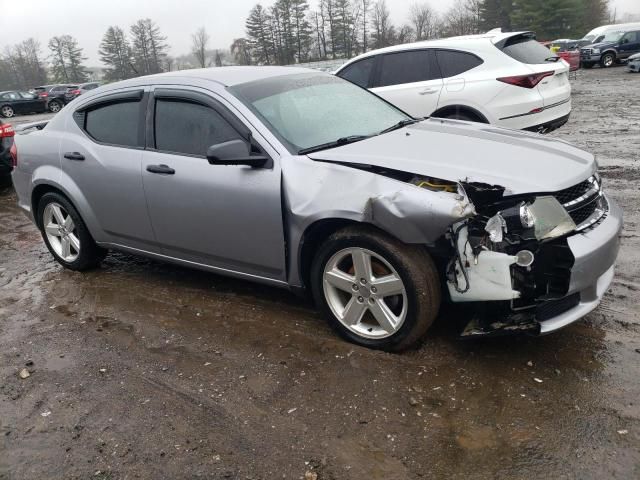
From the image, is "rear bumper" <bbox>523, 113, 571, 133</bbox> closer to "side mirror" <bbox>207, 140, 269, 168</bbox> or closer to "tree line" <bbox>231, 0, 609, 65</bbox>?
"side mirror" <bbox>207, 140, 269, 168</bbox>

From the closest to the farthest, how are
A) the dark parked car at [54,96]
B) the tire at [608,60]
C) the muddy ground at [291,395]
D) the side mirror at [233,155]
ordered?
the muddy ground at [291,395]
the side mirror at [233,155]
the tire at [608,60]
the dark parked car at [54,96]

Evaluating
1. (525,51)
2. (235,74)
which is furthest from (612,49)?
(235,74)

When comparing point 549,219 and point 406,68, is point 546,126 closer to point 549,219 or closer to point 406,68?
point 406,68

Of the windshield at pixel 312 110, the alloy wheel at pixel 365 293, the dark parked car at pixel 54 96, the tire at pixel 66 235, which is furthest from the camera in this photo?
the dark parked car at pixel 54 96

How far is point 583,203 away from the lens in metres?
3.18

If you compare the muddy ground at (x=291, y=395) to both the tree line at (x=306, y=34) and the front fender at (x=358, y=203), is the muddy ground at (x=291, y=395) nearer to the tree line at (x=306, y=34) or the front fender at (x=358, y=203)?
the front fender at (x=358, y=203)

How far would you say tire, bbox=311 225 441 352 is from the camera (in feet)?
10.1

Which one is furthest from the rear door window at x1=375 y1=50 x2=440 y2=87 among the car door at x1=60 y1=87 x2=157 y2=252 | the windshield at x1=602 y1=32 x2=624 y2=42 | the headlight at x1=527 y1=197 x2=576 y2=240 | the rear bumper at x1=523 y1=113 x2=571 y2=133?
the windshield at x1=602 y1=32 x2=624 y2=42

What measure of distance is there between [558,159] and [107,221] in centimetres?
337

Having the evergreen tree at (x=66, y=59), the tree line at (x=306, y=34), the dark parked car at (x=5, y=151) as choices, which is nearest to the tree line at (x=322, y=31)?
the tree line at (x=306, y=34)

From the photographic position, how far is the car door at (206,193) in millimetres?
3572

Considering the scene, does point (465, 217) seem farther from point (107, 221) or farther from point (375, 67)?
point (375, 67)

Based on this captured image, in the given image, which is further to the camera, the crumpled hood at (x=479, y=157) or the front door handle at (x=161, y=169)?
the front door handle at (x=161, y=169)

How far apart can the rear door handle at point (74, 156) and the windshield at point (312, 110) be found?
156 centimetres
